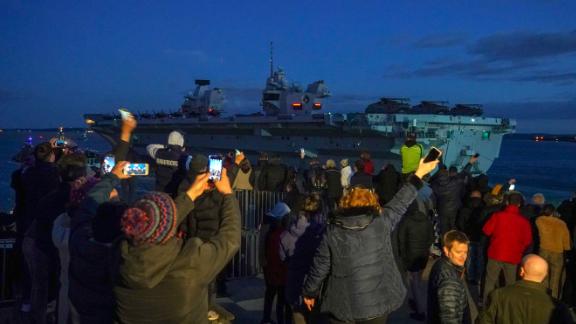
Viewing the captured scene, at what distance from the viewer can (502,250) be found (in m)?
5.92

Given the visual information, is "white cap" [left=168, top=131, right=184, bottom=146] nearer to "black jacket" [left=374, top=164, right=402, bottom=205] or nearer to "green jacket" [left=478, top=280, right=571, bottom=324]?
"green jacket" [left=478, top=280, right=571, bottom=324]

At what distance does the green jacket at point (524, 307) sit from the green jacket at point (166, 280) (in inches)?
71.4

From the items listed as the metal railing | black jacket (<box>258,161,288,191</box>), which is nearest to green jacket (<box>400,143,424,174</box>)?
the metal railing

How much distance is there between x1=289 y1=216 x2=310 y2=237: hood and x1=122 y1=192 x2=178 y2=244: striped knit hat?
2.18 m

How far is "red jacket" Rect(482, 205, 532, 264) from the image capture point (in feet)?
19.2

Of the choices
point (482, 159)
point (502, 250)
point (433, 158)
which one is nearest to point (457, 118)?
point (482, 159)

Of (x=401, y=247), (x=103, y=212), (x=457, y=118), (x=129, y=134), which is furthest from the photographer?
(x=457, y=118)

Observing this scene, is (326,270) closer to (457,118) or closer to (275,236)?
(275,236)

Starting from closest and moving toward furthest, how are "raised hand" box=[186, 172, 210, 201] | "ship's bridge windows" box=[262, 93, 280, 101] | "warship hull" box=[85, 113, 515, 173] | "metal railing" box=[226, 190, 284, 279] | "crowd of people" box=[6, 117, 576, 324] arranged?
"crowd of people" box=[6, 117, 576, 324] < "raised hand" box=[186, 172, 210, 201] < "metal railing" box=[226, 190, 284, 279] < "warship hull" box=[85, 113, 515, 173] < "ship's bridge windows" box=[262, 93, 280, 101]

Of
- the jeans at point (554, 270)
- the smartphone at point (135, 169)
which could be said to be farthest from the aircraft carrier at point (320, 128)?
the smartphone at point (135, 169)

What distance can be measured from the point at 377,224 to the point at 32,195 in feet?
11.7

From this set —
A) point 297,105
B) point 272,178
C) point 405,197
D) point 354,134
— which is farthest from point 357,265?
point 297,105

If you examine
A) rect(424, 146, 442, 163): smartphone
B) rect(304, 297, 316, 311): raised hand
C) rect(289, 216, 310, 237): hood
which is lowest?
rect(304, 297, 316, 311): raised hand

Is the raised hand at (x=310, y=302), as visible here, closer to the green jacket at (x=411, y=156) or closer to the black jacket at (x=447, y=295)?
the black jacket at (x=447, y=295)
